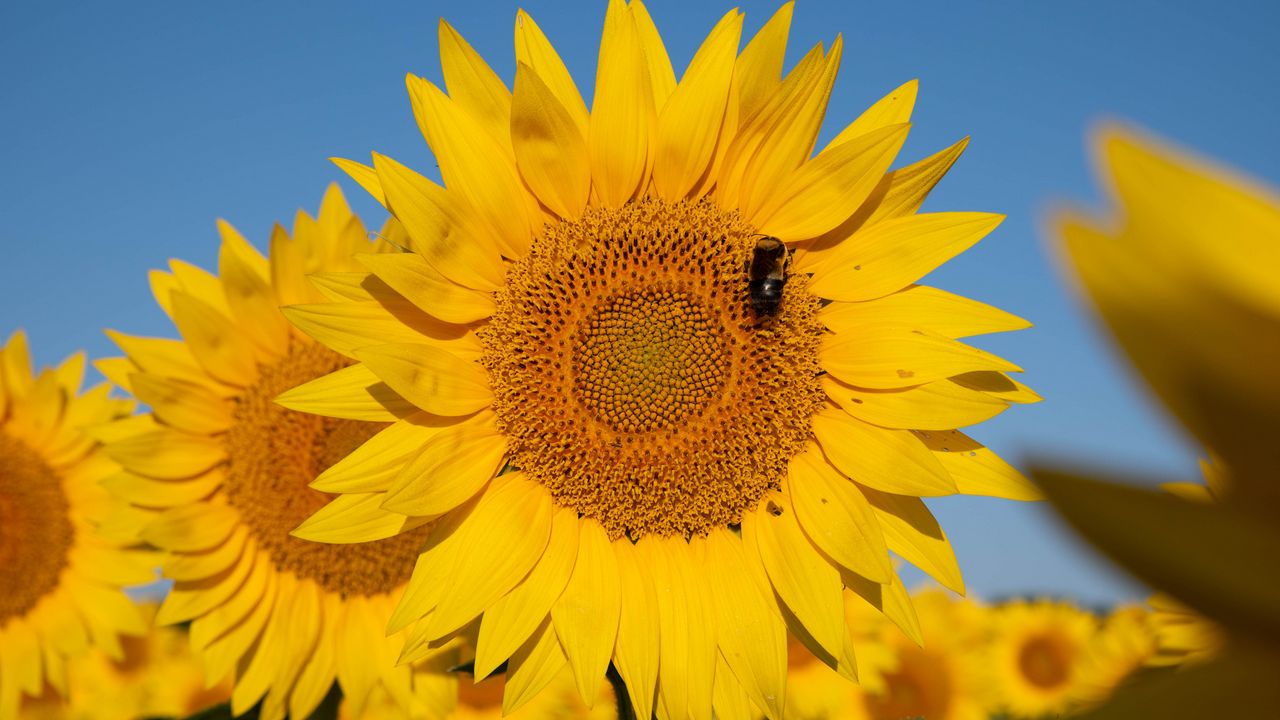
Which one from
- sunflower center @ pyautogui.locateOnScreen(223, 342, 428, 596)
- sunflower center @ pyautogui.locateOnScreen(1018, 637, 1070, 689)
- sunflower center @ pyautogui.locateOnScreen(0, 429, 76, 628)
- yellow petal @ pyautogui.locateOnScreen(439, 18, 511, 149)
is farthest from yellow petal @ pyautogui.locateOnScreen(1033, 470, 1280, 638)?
sunflower center @ pyautogui.locateOnScreen(1018, 637, 1070, 689)

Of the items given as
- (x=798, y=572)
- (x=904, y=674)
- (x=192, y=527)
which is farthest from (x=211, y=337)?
(x=904, y=674)

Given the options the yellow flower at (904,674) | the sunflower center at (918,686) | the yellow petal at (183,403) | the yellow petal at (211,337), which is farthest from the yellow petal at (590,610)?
the sunflower center at (918,686)

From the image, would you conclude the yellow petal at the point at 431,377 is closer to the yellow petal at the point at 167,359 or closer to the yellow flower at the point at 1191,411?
the yellow petal at the point at 167,359

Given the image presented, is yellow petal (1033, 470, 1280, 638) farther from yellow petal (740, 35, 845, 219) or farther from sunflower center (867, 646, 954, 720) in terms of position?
sunflower center (867, 646, 954, 720)

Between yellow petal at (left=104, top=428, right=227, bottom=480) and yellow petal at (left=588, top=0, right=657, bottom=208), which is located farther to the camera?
yellow petal at (left=104, top=428, right=227, bottom=480)

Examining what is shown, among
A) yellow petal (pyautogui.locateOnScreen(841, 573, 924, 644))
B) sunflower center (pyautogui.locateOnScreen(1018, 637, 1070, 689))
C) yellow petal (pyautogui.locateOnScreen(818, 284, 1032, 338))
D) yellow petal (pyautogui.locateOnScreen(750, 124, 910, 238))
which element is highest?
yellow petal (pyautogui.locateOnScreen(750, 124, 910, 238))

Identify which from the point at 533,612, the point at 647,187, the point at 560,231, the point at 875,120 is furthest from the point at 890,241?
the point at 533,612
